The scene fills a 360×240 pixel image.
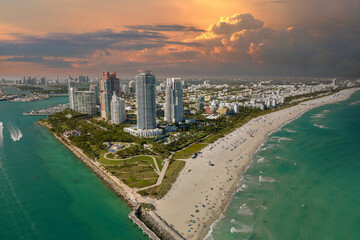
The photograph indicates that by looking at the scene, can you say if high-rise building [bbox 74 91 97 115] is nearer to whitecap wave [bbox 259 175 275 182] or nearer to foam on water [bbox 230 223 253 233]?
whitecap wave [bbox 259 175 275 182]

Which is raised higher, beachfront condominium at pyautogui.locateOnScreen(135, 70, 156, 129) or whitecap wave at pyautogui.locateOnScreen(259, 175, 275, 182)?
beachfront condominium at pyautogui.locateOnScreen(135, 70, 156, 129)

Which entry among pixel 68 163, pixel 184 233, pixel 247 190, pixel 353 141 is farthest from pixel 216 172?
pixel 353 141

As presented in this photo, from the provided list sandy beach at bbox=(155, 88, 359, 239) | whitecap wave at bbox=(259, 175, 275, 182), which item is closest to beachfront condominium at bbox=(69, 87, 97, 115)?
sandy beach at bbox=(155, 88, 359, 239)

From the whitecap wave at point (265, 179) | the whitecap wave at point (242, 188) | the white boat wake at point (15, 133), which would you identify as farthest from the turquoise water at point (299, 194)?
the white boat wake at point (15, 133)

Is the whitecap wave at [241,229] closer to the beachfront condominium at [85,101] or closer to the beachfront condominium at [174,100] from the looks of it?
the beachfront condominium at [174,100]

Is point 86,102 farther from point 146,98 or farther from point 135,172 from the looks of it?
point 135,172

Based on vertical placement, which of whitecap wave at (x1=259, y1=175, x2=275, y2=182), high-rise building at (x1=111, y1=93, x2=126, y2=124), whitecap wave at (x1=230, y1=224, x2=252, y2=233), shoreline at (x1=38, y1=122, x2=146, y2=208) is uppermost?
high-rise building at (x1=111, y1=93, x2=126, y2=124)
